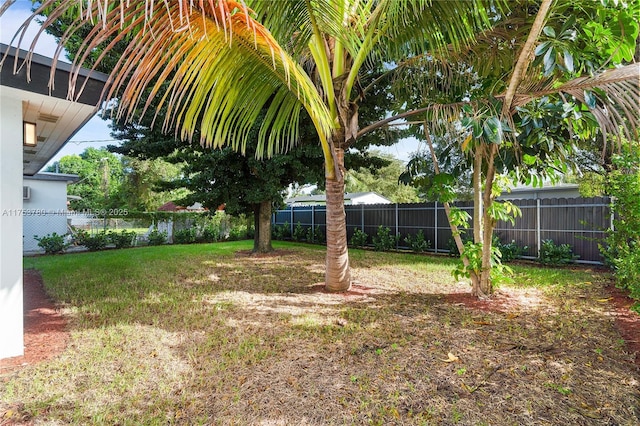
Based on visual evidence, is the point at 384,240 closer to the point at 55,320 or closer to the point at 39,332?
the point at 55,320

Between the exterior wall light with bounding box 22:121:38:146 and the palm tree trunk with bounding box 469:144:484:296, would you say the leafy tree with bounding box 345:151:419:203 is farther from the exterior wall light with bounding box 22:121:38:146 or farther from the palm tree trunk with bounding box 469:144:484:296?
the exterior wall light with bounding box 22:121:38:146

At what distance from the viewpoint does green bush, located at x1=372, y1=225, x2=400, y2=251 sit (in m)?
12.3

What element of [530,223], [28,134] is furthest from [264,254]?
[530,223]

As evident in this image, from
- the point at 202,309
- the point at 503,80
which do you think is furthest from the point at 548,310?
the point at 202,309

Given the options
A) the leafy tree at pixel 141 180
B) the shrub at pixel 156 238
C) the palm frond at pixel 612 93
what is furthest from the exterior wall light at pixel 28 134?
the leafy tree at pixel 141 180

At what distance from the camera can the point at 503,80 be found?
546 cm

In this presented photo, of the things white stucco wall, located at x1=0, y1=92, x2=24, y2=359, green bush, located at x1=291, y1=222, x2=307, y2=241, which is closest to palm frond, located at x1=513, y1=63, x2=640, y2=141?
white stucco wall, located at x1=0, y1=92, x2=24, y2=359

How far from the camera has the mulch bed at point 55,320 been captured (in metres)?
3.48

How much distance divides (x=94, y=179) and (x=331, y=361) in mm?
39741

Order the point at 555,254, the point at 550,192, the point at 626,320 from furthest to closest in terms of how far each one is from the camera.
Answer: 1. the point at 550,192
2. the point at 555,254
3. the point at 626,320

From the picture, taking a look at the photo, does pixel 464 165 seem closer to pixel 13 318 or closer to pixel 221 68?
pixel 221 68

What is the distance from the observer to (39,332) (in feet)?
13.6

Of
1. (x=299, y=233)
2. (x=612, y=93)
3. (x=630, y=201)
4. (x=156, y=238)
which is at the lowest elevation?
(x=156, y=238)

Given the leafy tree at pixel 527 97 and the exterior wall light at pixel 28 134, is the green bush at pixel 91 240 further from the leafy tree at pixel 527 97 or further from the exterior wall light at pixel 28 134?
the leafy tree at pixel 527 97
